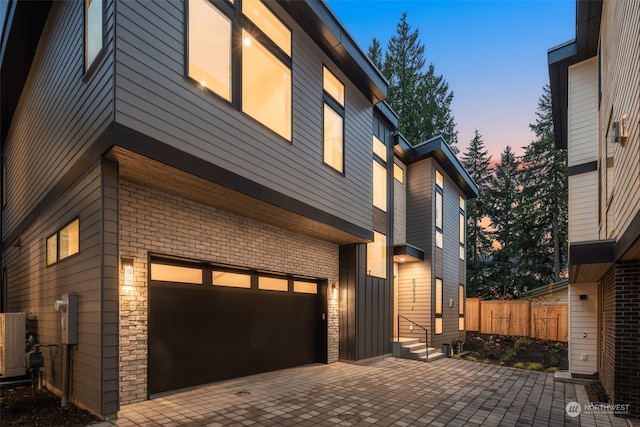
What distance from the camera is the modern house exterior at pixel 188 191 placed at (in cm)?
Answer: 475

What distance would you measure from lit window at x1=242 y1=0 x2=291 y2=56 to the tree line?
59.2 ft

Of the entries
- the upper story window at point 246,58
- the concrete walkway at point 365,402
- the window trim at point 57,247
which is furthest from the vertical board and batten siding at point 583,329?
the window trim at point 57,247

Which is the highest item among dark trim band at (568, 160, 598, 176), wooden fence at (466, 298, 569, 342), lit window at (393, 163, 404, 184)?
lit window at (393, 163, 404, 184)

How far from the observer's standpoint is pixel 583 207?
29.9ft

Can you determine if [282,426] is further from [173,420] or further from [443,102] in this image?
[443,102]

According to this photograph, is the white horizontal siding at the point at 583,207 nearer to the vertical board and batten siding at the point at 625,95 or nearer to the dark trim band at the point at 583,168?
the dark trim band at the point at 583,168

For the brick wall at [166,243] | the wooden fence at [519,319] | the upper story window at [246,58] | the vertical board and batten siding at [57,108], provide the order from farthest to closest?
the wooden fence at [519,319], the upper story window at [246,58], the brick wall at [166,243], the vertical board and batten siding at [57,108]

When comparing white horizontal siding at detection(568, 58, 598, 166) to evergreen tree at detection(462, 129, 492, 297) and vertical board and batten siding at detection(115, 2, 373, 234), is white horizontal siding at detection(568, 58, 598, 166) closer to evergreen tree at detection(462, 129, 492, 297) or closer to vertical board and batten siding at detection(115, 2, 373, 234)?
vertical board and batten siding at detection(115, 2, 373, 234)

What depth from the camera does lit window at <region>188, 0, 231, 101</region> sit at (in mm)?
5461

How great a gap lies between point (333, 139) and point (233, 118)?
3.39 meters

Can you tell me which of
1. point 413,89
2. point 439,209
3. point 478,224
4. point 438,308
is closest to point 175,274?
point 438,308

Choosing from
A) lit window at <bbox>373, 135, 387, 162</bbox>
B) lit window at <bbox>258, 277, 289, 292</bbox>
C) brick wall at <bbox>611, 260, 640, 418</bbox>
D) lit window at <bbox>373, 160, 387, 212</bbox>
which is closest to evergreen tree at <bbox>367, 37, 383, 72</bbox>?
lit window at <bbox>373, 135, 387, 162</bbox>

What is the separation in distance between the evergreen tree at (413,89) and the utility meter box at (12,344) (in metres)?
21.8

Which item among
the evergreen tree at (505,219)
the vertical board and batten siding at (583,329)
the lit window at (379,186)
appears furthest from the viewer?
the evergreen tree at (505,219)
